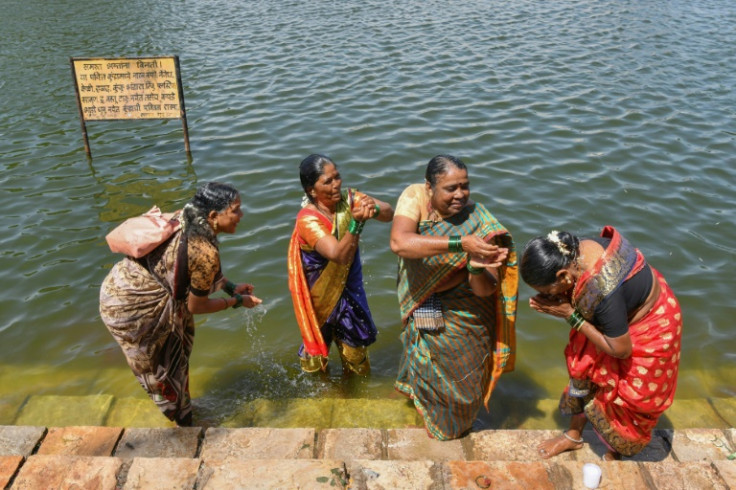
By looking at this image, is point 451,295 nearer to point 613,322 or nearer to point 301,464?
point 613,322

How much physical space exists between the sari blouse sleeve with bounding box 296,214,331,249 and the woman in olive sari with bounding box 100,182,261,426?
445 millimetres

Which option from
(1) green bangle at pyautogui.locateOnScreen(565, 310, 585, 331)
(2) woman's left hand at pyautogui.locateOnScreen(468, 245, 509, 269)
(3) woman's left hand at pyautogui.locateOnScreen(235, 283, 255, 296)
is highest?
(2) woman's left hand at pyautogui.locateOnScreen(468, 245, 509, 269)

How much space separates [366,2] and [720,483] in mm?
15079

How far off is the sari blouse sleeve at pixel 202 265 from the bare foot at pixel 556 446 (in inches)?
84.0

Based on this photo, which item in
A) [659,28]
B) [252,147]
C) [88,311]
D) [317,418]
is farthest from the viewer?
[659,28]

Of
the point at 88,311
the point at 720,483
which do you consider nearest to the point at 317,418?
the point at 720,483

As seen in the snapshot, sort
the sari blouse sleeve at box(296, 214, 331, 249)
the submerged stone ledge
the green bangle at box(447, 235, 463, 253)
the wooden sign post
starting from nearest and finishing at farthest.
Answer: the green bangle at box(447, 235, 463, 253)
the sari blouse sleeve at box(296, 214, 331, 249)
the submerged stone ledge
the wooden sign post

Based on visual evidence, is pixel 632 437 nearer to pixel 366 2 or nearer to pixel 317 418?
pixel 317 418

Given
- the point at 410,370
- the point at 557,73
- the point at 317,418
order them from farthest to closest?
the point at 557,73 → the point at 317,418 → the point at 410,370

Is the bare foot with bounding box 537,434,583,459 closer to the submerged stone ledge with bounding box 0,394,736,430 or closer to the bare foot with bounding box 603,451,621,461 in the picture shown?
the bare foot with bounding box 603,451,621,461

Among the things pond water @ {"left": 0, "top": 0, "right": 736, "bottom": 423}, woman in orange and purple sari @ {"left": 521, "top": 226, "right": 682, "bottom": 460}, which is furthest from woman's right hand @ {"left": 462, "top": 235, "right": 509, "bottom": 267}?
pond water @ {"left": 0, "top": 0, "right": 736, "bottom": 423}

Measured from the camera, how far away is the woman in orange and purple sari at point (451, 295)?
10.3 feet

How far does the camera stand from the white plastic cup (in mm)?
2822

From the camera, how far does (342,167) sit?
791cm
